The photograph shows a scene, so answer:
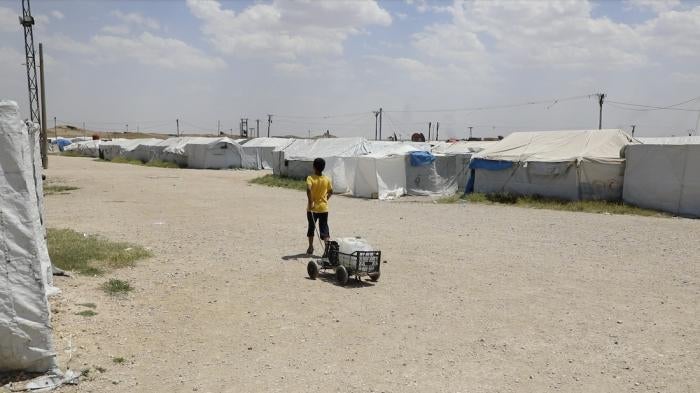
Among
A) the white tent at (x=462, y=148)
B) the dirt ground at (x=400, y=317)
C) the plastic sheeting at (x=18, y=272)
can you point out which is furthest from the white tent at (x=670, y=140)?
the plastic sheeting at (x=18, y=272)

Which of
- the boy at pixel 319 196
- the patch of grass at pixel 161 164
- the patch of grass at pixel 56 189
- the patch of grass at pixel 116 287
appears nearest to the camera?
the patch of grass at pixel 116 287

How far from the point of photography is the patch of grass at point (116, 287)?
7289mm

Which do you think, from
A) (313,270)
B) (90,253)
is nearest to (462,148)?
(313,270)

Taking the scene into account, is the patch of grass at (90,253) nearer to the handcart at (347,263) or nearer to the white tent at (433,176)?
the handcart at (347,263)

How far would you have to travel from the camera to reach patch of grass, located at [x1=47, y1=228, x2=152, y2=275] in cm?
851

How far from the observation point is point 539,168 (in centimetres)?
2156

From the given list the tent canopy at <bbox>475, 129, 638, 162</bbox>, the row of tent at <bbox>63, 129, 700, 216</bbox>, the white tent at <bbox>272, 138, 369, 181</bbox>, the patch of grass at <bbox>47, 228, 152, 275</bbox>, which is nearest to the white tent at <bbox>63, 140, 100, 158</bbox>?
the white tent at <bbox>272, 138, 369, 181</bbox>

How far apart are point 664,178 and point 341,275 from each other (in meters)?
14.9

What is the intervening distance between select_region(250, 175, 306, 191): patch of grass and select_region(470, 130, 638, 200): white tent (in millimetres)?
9093

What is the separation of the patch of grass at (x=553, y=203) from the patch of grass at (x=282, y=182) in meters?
8.28

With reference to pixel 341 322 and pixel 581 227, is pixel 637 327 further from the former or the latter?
pixel 581 227

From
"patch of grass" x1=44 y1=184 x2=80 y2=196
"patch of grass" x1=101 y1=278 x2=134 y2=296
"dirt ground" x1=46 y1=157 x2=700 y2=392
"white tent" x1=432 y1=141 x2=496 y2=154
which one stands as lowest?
"dirt ground" x1=46 y1=157 x2=700 y2=392

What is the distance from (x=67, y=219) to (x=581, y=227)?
13605 mm

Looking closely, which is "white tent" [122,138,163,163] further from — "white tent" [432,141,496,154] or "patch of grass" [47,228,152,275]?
"patch of grass" [47,228,152,275]
